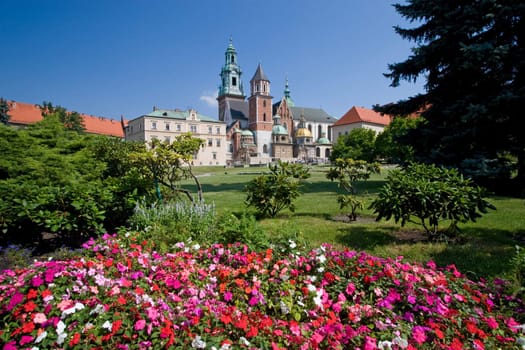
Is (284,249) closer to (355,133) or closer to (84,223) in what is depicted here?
(84,223)

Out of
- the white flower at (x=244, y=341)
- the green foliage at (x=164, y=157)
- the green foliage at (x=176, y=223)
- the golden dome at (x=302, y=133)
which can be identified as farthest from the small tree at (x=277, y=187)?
the golden dome at (x=302, y=133)

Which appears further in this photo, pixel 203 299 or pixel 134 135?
pixel 134 135

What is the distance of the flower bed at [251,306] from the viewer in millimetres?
2076

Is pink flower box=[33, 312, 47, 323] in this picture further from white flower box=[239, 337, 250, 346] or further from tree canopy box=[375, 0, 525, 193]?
tree canopy box=[375, 0, 525, 193]

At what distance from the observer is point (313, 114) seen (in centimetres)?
9194

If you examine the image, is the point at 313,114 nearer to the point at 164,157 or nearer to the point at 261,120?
the point at 261,120

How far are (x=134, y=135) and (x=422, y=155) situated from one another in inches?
2350

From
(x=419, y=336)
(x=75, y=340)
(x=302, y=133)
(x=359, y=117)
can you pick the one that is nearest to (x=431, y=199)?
(x=419, y=336)

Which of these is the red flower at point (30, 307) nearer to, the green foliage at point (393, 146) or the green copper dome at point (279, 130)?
the green foliage at point (393, 146)

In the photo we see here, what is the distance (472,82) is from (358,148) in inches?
745

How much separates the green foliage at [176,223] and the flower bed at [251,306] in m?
0.95

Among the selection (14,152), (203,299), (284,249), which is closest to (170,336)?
(203,299)

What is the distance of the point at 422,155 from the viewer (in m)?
12.4

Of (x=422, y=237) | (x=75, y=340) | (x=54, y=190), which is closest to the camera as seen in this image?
(x=75, y=340)
